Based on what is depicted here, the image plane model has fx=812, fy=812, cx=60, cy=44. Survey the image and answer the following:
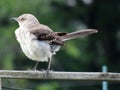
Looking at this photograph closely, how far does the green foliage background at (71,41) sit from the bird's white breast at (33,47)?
17.9 feet

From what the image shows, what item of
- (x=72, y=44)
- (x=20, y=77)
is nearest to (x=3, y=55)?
(x=72, y=44)

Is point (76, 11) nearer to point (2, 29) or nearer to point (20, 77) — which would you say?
point (2, 29)

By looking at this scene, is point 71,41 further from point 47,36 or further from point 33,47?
point 33,47

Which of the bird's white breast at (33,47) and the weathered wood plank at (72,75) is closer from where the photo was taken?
the weathered wood plank at (72,75)

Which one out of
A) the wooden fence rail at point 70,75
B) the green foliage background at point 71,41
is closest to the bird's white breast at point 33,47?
the wooden fence rail at point 70,75

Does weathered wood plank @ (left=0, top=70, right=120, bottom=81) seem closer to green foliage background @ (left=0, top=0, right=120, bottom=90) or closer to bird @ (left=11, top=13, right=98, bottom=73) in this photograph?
bird @ (left=11, top=13, right=98, bottom=73)

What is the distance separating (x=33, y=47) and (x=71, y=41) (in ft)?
23.8

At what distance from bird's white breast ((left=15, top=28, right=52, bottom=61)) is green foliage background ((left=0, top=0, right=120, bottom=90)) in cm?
546

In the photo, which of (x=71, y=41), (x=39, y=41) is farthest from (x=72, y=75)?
(x=71, y=41)

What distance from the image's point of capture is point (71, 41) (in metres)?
16.0

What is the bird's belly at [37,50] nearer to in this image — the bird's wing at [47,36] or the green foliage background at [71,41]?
the bird's wing at [47,36]

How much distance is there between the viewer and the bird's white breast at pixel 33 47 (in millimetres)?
8734

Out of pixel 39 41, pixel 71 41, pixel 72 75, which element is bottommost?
pixel 72 75

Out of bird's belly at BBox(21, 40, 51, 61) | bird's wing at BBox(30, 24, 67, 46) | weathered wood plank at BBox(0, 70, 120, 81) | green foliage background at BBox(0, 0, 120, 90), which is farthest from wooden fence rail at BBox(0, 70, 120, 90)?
green foliage background at BBox(0, 0, 120, 90)
